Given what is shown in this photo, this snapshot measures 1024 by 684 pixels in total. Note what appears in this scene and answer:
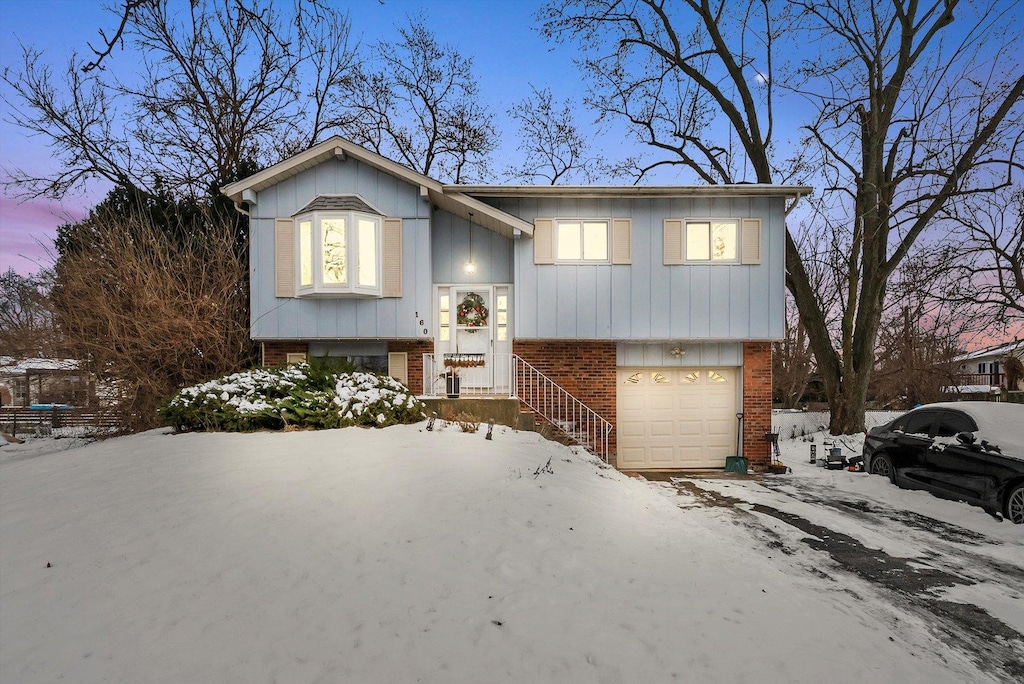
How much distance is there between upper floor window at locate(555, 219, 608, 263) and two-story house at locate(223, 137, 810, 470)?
0.12ft

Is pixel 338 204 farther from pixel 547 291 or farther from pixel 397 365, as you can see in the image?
pixel 547 291

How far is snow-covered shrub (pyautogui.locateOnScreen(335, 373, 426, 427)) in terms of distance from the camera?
8148mm

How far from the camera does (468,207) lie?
1084 cm

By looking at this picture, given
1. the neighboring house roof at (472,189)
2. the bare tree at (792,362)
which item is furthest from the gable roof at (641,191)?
the bare tree at (792,362)

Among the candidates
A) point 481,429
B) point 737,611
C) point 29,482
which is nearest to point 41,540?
point 29,482

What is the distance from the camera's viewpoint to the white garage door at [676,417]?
38.7ft

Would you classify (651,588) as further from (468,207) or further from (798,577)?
(468,207)

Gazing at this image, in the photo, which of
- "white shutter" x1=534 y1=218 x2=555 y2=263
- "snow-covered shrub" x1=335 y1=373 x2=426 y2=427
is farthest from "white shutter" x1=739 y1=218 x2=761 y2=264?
"snow-covered shrub" x1=335 y1=373 x2=426 y2=427

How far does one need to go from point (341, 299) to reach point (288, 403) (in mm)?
3313

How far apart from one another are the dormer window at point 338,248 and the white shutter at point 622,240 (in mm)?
5258

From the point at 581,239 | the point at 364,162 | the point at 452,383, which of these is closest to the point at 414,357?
the point at 452,383

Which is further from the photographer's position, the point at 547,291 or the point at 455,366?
the point at 547,291

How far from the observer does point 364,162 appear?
10852 millimetres

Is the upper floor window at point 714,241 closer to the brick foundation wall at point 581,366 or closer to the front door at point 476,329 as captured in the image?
the brick foundation wall at point 581,366
